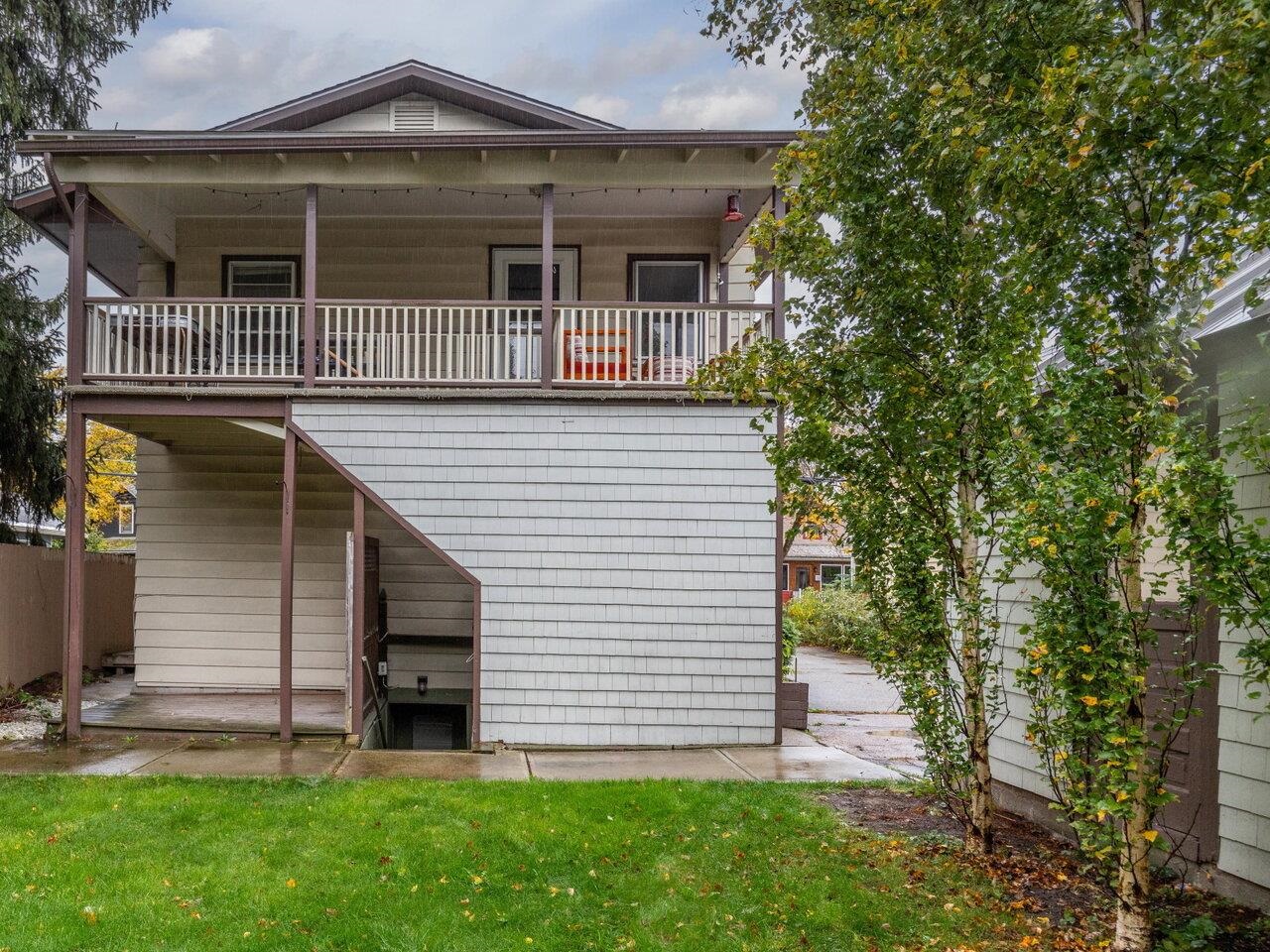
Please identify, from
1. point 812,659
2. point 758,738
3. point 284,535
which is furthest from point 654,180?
point 812,659

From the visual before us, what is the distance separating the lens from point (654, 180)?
883 centimetres

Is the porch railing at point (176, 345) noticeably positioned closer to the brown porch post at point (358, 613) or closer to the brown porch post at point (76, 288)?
the brown porch post at point (76, 288)

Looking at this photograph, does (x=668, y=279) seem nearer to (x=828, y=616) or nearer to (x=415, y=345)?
(x=415, y=345)

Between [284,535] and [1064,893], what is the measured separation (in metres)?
7.18

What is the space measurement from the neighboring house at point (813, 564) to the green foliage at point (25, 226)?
74.2 ft

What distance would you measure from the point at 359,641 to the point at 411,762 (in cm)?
135

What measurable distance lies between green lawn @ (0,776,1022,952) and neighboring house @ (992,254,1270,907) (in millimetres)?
1201

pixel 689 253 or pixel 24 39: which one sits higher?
pixel 24 39

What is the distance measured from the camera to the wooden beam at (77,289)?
8.54 metres

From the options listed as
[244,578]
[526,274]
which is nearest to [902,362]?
[526,274]

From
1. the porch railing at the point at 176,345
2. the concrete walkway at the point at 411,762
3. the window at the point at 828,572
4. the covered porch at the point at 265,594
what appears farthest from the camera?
the window at the point at 828,572

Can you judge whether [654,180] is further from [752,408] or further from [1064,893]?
[1064,893]

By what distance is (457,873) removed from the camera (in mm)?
4973

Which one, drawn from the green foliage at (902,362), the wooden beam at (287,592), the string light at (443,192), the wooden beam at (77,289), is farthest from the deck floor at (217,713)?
the green foliage at (902,362)
